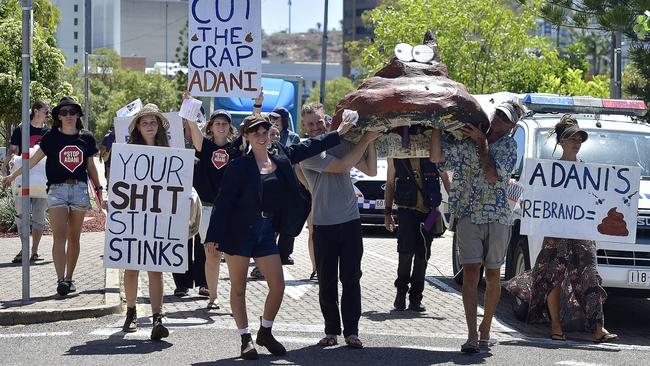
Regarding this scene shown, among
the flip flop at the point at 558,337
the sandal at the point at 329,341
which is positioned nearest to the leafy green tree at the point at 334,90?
the flip flop at the point at 558,337

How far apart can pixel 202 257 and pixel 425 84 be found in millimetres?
3786

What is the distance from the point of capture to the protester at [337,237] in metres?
9.20

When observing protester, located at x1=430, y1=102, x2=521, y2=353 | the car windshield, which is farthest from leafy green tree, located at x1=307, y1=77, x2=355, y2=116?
protester, located at x1=430, y1=102, x2=521, y2=353

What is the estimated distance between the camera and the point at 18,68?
25250mm

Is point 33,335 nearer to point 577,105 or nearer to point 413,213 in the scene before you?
point 413,213

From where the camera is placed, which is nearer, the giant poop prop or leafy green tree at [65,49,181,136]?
the giant poop prop

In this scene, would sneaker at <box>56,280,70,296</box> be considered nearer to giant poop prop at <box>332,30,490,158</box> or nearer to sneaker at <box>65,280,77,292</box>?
sneaker at <box>65,280,77,292</box>

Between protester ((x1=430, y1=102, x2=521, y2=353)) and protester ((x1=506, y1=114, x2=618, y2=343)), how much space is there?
870mm

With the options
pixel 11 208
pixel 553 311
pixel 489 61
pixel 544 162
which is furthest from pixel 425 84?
pixel 489 61

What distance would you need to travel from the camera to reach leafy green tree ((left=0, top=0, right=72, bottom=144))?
24.1 m

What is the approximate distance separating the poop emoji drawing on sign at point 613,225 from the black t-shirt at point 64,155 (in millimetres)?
Result: 4939

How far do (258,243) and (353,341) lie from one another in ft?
3.67

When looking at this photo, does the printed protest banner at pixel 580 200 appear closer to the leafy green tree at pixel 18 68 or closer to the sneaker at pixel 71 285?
the sneaker at pixel 71 285

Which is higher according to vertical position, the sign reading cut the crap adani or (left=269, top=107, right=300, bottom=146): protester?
the sign reading cut the crap adani
